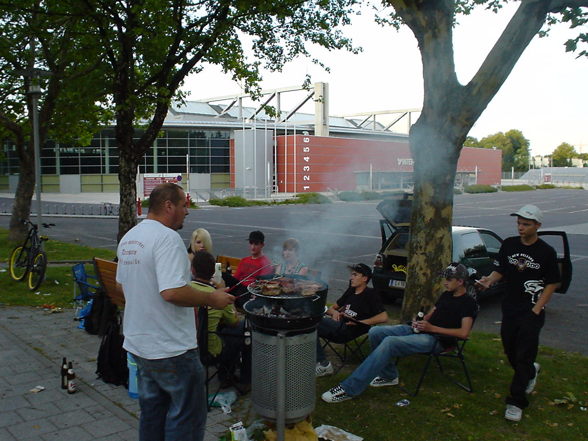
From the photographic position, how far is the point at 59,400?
4762 mm

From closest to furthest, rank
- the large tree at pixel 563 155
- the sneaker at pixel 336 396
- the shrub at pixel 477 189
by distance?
1. the sneaker at pixel 336 396
2. the shrub at pixel 477 189
3. the large tree at pixel 563 155

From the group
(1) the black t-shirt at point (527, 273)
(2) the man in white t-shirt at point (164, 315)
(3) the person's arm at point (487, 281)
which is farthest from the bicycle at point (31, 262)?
(1) the black t-shirt at point (527, 273)

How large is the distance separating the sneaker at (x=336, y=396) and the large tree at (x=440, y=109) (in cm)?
152

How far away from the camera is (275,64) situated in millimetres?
12930

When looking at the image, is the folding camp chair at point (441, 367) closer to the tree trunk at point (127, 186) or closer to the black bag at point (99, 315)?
the black bag at point (99, 315)

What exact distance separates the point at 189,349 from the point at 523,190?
7758 cm

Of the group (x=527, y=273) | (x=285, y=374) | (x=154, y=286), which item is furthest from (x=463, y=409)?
(x=154, y=286)

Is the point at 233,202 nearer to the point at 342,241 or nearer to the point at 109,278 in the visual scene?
the point at 342,241

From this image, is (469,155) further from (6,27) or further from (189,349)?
(189,349)

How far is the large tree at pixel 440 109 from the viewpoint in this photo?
5422 millimetres

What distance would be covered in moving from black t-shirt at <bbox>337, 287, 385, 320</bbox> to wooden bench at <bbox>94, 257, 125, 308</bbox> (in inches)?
94.4

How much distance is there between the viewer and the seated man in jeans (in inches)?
184

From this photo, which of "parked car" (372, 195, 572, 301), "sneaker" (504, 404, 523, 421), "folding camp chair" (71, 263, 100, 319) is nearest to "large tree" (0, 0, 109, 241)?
"folding camp chair" (71, 263, 100, 319)

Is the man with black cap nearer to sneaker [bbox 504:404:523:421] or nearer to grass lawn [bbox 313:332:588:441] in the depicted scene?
grass lawn [bbox 313:332:588:441]
